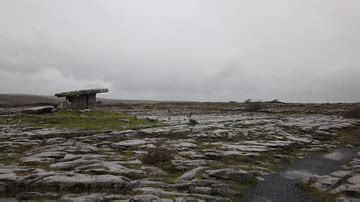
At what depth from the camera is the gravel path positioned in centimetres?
1441

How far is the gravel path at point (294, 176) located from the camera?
14.4m

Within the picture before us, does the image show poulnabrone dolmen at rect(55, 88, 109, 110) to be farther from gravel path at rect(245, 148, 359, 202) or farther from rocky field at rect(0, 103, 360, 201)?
gravel path at rect(245, 148, 359, 202)

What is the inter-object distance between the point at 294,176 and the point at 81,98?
106 ft

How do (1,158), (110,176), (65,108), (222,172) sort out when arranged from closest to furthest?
(110,176) → (222,172) → (1,158) → (65,108)

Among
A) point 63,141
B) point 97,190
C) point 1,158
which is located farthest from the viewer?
point 63,141

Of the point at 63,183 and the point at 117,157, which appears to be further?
the point at 117,157

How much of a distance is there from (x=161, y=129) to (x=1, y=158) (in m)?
13.0

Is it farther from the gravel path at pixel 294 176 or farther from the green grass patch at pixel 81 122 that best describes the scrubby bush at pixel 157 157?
the green grass patch at pixel 81 122

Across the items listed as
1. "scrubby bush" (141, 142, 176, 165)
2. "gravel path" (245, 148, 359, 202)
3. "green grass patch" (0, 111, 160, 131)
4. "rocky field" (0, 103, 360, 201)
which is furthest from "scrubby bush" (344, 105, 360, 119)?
"scrubby bush" (141, 142, 176, 165)

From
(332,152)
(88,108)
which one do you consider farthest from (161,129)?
(88,108)

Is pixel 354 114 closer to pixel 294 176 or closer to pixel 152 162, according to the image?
pixel 294 176

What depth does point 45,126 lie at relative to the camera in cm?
3177

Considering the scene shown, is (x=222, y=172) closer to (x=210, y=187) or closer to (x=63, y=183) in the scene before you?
(x=210, y=187)

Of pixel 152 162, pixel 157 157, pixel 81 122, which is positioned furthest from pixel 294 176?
pixel 81 122
